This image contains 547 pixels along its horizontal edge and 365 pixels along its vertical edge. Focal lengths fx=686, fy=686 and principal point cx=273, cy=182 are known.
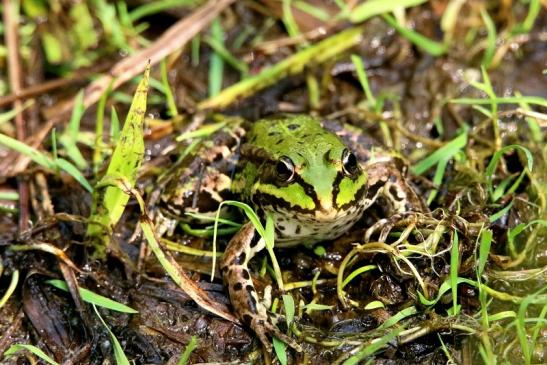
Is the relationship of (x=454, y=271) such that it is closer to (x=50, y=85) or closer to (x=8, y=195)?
(x=8, y=195)

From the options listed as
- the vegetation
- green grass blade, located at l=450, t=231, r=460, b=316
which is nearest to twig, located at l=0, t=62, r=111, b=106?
the vegetation

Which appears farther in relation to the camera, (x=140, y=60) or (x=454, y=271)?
(x=140, y=60)

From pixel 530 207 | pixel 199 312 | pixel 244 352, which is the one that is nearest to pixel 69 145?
pixel 199 312

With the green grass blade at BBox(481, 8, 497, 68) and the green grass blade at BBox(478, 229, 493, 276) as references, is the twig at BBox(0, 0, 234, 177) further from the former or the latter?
the green grass blade at BBox(478, 229, 493, 276)

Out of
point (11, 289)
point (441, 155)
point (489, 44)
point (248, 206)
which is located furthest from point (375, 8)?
point (11, 289)

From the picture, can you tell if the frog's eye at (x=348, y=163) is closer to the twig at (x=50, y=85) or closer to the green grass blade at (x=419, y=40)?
the green grass blade at (x=419, y=40)

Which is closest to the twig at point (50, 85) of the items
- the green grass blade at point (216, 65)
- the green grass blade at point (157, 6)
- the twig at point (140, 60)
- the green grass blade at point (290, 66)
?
the twig at point (140, 60)

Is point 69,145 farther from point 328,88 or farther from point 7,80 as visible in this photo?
point 328,88
